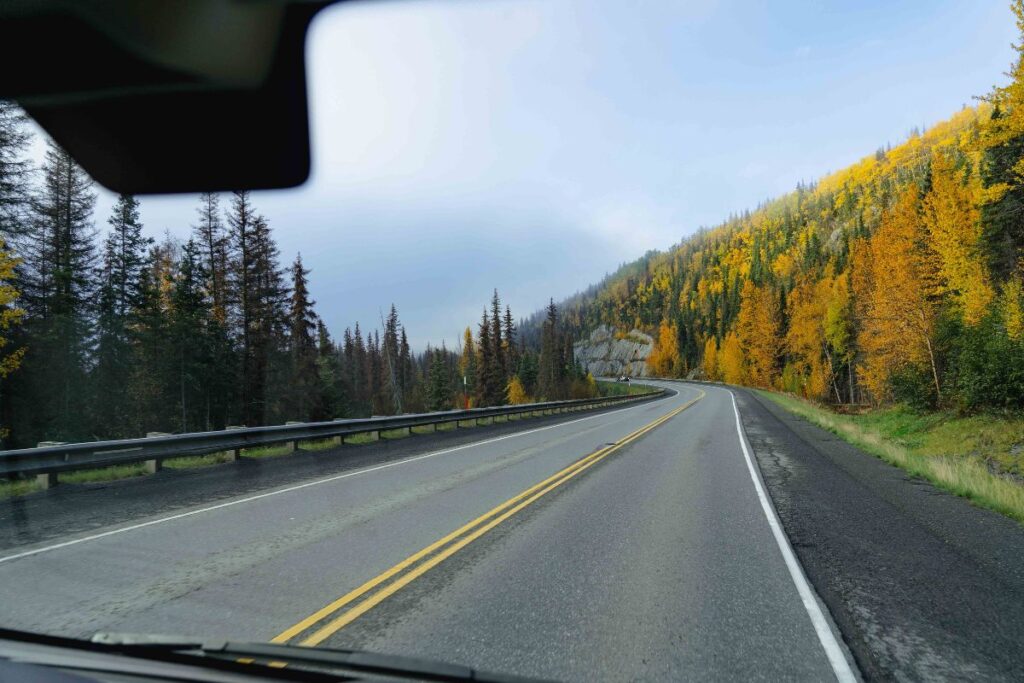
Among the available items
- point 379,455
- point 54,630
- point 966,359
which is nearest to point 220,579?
point 54,630

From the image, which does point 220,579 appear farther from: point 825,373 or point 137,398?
point 825,373

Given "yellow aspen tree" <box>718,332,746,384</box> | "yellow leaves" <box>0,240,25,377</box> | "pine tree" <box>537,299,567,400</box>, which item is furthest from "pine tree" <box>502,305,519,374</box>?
"yellow leaves" <box>0,240,25,377</box>

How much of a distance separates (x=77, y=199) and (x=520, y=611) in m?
21.0

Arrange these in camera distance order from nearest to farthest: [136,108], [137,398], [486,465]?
[136,108] < [486,465] < [137,398]

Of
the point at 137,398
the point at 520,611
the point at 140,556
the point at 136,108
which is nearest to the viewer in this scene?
the point at 136,108

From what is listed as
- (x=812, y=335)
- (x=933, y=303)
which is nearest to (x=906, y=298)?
(x=933, y=303)

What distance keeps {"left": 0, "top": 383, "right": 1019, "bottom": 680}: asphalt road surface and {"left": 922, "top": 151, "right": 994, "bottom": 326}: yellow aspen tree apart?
2378cm

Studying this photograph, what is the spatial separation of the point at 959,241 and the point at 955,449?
48.8 ft

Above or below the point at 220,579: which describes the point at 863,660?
below

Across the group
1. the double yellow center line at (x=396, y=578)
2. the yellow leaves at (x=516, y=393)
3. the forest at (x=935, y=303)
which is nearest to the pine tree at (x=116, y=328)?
the double yellow center line at (x=396, y=578)

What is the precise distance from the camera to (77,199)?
1783 centimetres

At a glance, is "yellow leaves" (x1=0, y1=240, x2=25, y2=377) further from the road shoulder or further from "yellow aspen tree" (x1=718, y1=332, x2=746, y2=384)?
"yellow aspen tree" (x1=718, y1=332, x2=746, y2=384)

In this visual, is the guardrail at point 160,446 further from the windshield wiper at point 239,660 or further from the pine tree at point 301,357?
the pine tree at point 301,357

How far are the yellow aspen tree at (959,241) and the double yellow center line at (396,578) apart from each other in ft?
91.3
